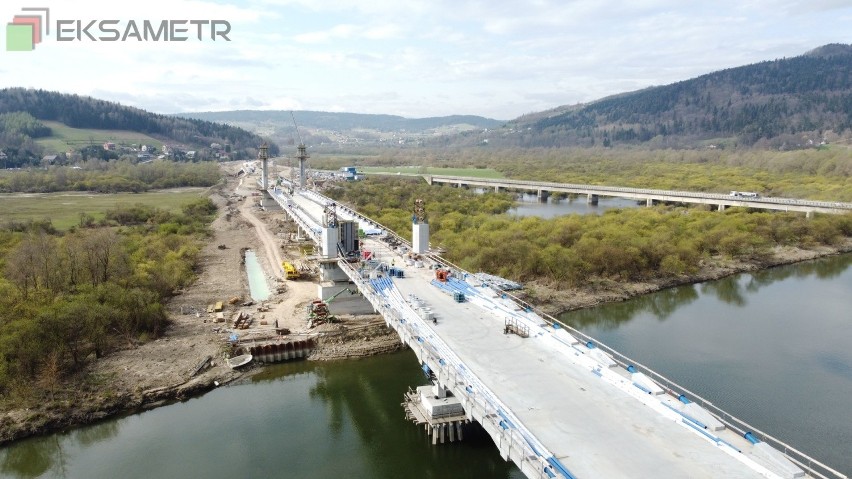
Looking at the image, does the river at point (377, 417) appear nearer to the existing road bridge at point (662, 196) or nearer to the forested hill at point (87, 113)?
the existing road bridge at point (662, 196)

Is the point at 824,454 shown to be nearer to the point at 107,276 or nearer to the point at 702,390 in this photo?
the point at 702,390

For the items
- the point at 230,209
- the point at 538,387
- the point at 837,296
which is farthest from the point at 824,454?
the point at 230,209

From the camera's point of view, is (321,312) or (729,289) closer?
(321,312)

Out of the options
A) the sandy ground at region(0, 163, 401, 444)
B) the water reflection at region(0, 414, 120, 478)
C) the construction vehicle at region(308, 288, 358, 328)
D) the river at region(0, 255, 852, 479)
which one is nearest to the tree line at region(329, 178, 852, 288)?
the river at region(0, 255, 852, 479)

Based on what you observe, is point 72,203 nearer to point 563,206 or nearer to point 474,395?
point 563,206

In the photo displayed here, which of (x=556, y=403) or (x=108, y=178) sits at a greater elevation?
(x=108, y=178)

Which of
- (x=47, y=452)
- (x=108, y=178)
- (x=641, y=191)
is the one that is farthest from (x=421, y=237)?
(x=108, y=178)

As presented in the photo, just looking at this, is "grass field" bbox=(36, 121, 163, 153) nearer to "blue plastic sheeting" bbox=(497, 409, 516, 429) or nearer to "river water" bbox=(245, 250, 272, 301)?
"river water" bbox=(245, 250, 272, 301)
